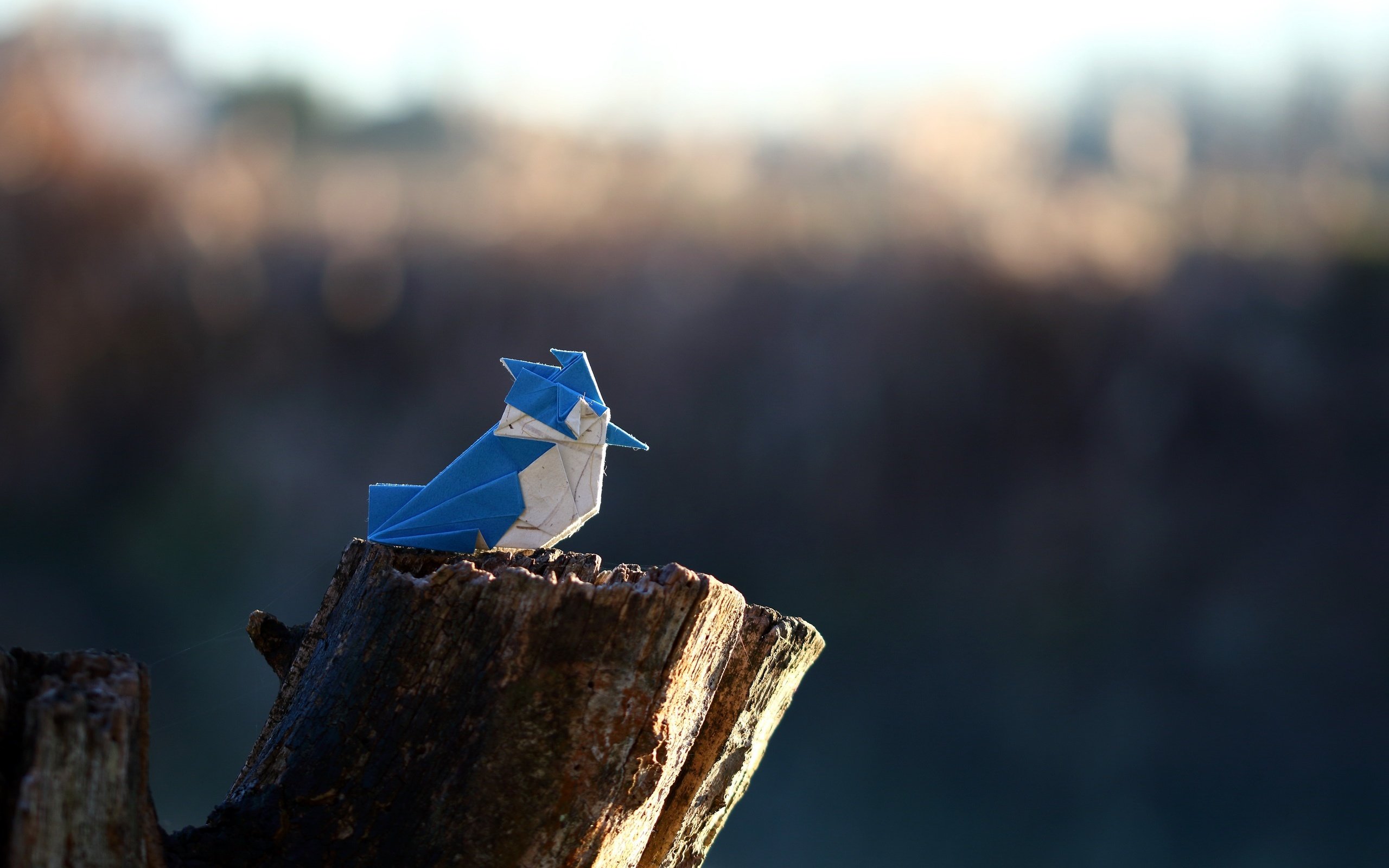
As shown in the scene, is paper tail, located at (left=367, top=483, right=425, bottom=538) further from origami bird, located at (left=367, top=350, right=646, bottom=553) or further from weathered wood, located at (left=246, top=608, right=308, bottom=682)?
weathered wood, located at (left=246, top=608, right=308, bottom=682)

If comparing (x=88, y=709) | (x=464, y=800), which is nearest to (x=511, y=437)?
(x=464, y=800)

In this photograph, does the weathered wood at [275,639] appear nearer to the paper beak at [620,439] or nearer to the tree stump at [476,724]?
the tree stump at [476,724]

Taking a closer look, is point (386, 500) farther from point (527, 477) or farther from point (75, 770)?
point (75, 770)

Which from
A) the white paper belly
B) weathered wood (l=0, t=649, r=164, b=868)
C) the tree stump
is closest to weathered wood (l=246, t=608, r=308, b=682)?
the tree stump

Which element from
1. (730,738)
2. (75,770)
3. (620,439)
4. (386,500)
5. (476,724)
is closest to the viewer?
(75,770)

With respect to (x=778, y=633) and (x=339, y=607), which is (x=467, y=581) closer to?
(x=339, y=607)

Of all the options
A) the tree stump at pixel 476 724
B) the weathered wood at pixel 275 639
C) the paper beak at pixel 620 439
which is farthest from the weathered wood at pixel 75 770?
the paper beak at pixel 620 439

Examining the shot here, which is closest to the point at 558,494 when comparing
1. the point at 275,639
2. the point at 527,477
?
the point at 527,477
